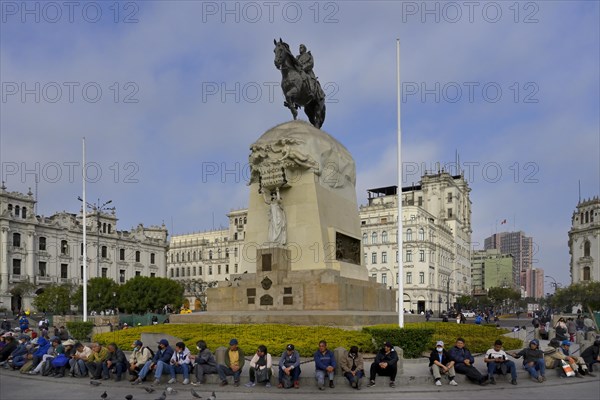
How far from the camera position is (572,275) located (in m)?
102

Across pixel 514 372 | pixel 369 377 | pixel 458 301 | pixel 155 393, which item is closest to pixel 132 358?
pixel 155 393

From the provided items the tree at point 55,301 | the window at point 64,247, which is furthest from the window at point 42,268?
the tree at point 55,301

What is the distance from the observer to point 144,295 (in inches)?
2650

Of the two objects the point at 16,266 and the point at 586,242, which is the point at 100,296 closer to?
the point at 16,266

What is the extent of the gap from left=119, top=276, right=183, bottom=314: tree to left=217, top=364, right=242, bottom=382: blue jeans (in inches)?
2168

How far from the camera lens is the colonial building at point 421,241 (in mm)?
87812

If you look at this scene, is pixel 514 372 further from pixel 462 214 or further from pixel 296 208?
pixel 462 214

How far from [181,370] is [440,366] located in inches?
241

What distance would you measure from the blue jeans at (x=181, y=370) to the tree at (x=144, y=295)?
54.7 metres

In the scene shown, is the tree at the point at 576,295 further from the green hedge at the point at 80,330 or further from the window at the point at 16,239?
the window at the point at 16,239

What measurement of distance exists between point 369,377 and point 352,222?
40.8ft

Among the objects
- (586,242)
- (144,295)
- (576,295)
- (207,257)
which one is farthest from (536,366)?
(207,257)

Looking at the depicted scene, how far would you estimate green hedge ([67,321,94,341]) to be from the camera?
2572cm

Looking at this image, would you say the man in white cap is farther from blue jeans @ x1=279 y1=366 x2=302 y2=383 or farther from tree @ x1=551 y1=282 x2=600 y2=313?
tree @ x1=551 y1=282 x2=600 y2=313
